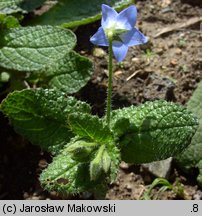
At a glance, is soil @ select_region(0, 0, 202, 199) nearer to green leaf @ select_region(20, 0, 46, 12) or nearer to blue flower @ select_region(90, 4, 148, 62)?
green leaf @ select_region(20, 0, 46, 12)

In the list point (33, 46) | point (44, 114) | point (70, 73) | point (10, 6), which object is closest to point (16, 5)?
point (10, 6)

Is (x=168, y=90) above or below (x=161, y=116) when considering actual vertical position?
below

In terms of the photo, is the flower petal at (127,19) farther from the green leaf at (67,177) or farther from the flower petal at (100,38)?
the green leaf at (67,177)

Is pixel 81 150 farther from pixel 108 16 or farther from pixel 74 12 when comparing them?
pixel 74 12

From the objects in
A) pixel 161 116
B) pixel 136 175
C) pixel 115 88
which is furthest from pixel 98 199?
pixel 115 88

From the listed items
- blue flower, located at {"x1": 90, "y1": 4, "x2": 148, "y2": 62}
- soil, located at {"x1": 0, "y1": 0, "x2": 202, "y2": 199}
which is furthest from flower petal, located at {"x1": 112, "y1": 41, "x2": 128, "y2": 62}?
soil, located at {"x1": 0, "y1": 0, "x2": 202, "y2": 199}

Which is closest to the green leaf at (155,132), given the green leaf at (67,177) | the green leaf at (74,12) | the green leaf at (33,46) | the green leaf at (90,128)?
the green leaf at (90,128)

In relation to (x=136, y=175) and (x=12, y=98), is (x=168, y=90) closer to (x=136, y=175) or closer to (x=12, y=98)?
(x=136, y=175)
